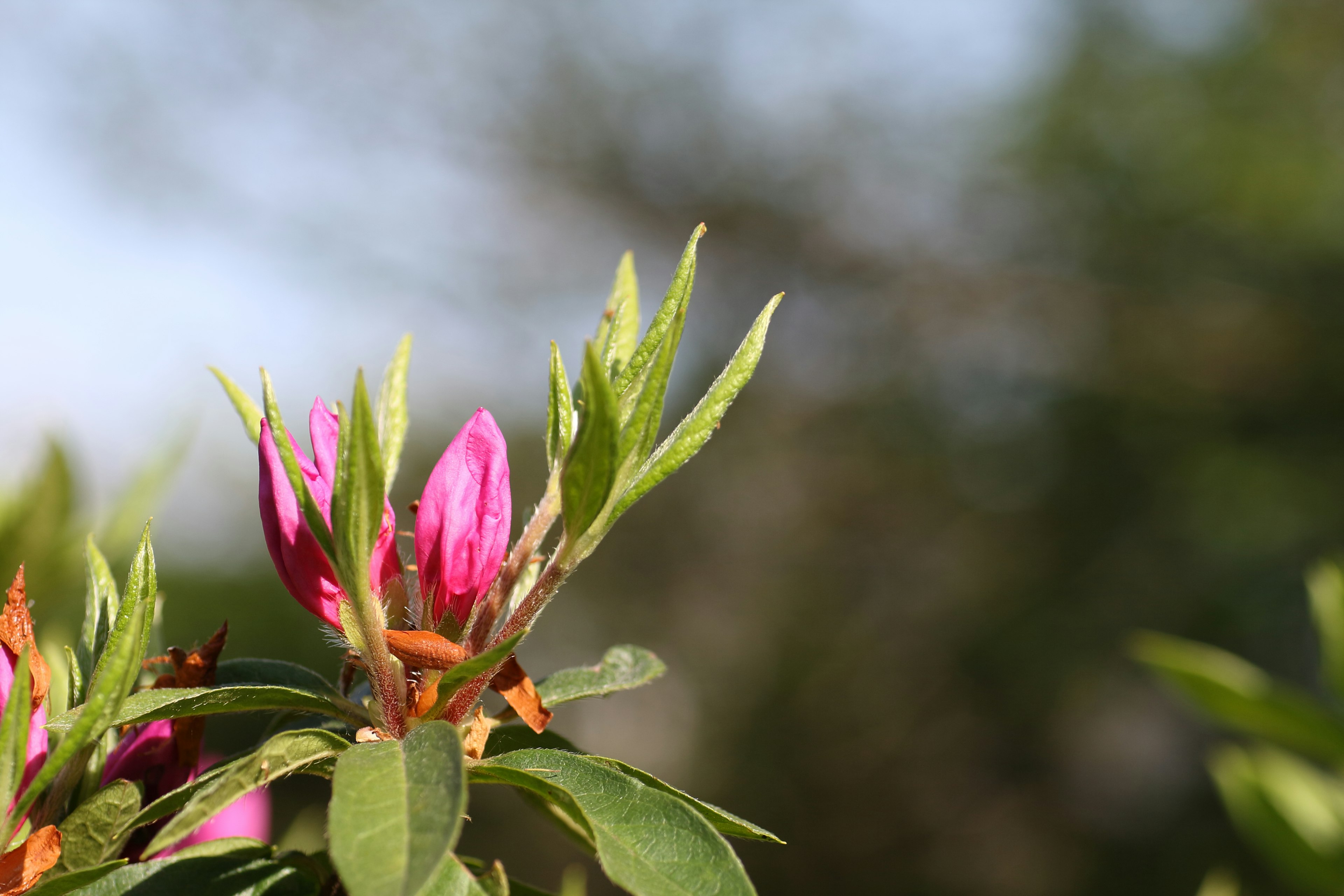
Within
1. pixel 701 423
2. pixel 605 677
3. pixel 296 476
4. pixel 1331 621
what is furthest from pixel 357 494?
pixel 1331 621

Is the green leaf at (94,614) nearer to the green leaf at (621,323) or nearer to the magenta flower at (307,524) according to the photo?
the magenta flower at (307,524)

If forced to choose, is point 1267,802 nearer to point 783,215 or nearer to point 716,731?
point 716,731

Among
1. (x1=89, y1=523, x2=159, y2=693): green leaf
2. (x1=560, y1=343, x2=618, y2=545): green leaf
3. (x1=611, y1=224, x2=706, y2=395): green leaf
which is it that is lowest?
(x1=89, y1=523, x2=159, y2=693): green leaf

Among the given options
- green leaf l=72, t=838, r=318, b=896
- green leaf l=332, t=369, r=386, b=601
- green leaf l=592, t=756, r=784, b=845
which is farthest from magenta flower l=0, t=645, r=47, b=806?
green leaf l=592, t=756, r=784, b=845

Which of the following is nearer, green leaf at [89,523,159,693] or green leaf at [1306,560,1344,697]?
green leaf at [89,523,159,693]

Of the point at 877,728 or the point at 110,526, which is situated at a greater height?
the point at 110,526

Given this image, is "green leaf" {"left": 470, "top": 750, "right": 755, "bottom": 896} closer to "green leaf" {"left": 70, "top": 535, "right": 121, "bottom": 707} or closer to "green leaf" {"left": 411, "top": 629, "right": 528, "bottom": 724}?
"green leaf" {"left": 411, "top": 629, "right": 528, "bottom": 724}

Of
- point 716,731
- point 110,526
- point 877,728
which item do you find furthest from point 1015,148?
point 110,526
